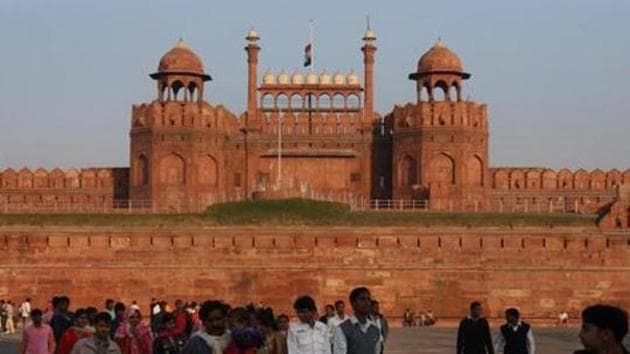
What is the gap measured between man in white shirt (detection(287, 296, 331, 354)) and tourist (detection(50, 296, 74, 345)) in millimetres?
3864

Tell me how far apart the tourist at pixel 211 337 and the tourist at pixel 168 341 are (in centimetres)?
303

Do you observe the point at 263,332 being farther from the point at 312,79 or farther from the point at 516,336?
the point at 312,79

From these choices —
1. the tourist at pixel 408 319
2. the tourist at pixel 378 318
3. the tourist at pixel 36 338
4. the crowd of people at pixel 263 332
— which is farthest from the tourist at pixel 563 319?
the tourist at pixel 36 338

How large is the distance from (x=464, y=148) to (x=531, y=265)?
9.13 meters

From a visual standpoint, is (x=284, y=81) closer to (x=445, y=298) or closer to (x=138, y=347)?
(x=445, y=298)

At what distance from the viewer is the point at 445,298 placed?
34.2 metres

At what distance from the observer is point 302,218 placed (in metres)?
36.4

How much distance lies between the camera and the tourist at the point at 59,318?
11.2 meters

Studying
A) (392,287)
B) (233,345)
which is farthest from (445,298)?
(233,345)

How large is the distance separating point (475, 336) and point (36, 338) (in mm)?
3768

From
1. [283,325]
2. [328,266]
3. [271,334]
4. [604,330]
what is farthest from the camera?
[328,266]

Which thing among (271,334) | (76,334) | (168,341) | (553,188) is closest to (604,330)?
(271,334)

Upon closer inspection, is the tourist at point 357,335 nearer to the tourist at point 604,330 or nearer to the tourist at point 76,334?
the tourist at point 76,334

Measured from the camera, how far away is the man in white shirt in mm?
7895
